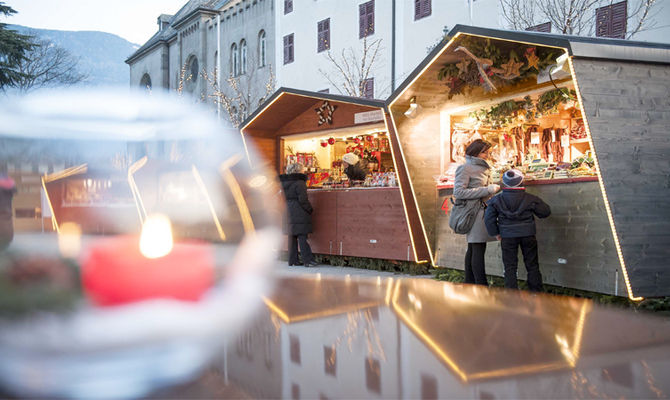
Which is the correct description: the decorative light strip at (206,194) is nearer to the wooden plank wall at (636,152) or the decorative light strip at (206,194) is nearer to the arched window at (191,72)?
the wooden plank wall at (636,152)

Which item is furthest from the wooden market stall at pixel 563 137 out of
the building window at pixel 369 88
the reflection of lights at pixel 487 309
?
the building window at pixel 369 88

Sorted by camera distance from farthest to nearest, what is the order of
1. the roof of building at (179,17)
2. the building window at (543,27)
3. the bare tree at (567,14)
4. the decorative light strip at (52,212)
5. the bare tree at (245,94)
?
the roof of building at (179,17)
the bare tree at (245,94)
the building window at (543,27)
the bare tree at (567,14)
the decorative light strip at (52,212)

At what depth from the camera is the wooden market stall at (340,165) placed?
10.4 m

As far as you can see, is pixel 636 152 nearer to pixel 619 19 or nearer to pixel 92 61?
pixel 92 61

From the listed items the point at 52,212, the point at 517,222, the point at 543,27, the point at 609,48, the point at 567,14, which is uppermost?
the point at 567,14

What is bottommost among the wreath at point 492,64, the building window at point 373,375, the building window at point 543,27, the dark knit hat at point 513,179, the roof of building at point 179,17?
the building window at point 373,375

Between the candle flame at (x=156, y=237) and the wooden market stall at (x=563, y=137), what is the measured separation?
5078mm

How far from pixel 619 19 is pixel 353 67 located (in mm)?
10770

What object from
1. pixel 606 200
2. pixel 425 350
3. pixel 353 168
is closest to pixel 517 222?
pixel 606 200

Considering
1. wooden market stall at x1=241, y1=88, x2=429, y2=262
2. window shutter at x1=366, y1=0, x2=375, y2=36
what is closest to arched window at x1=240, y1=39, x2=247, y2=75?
window shutter at x1=366, y1=0, x2=375, y2=36

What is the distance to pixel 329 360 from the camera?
2.46 meters

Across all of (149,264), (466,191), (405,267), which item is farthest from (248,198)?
(405,267)

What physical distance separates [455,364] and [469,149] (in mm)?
5158

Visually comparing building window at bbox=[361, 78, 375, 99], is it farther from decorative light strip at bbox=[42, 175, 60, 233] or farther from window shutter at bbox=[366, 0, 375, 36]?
decorative light strip at bbox=[42, 175, 60, 233]
